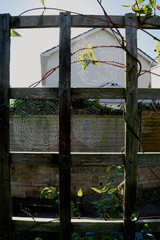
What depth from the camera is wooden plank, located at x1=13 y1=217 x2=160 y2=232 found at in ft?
4.58

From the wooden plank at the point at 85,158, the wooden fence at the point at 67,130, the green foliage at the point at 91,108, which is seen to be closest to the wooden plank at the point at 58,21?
the wooden fence at the point at 67,130

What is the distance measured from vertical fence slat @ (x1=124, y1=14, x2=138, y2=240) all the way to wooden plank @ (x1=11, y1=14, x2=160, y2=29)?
68 millimetres

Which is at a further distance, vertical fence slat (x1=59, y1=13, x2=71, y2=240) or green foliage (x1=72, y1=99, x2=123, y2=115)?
green foliage (x1=72, y1=99, x2=123, y2=115)

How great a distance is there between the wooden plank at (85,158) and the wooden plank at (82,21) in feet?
2.94

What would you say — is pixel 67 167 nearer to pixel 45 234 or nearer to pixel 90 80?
pixel 45 234

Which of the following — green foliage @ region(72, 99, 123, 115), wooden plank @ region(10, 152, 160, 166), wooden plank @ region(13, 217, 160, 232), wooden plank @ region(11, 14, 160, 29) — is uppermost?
wooden plank @ region(11, 14, 160, 29)

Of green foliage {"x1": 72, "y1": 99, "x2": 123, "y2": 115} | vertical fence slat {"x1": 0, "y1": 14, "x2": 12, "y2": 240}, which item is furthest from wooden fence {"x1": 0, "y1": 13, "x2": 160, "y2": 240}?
green foliage {"x1": 72, "y1": 99, "x2": 123, "y2": 115}

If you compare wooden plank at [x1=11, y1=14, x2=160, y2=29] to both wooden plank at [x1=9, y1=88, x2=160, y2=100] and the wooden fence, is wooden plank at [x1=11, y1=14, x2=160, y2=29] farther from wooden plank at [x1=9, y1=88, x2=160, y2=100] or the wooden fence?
wooden plank at [x1=9, y1=88, x2=160, y2=100]

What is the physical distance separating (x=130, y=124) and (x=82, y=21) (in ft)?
2.58

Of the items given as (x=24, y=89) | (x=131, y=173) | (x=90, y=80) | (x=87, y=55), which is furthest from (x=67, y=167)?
(x=90, y=80)

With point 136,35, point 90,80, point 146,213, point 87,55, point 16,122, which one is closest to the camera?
point 136,35

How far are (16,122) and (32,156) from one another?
3.48m

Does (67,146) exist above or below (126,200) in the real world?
above

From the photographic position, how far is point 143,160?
139cm
